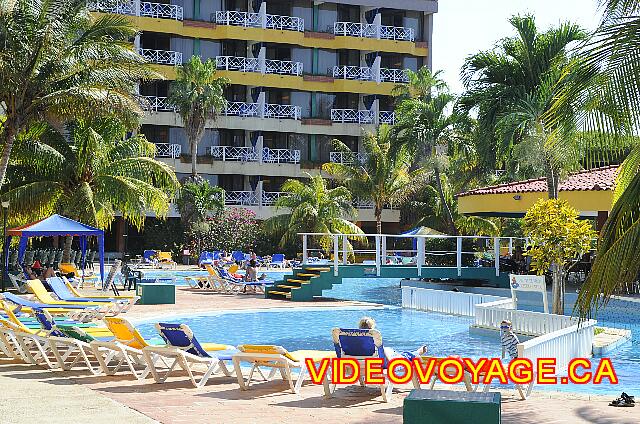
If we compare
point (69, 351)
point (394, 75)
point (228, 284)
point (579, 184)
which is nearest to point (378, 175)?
point (394, 75)

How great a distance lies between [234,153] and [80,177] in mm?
24722

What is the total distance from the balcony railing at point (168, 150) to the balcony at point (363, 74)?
10832mm

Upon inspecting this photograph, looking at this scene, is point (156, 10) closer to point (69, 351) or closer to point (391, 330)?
point (391, 330)

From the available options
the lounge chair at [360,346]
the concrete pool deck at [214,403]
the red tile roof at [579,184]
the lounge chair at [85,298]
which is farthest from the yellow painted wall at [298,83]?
the lounge chair at [360,346]

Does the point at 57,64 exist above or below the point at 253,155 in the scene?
below

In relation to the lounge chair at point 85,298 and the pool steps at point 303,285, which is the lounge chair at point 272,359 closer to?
the lounge chair at point 85,298

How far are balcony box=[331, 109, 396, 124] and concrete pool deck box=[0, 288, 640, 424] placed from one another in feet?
153

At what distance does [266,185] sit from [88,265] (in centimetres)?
1700

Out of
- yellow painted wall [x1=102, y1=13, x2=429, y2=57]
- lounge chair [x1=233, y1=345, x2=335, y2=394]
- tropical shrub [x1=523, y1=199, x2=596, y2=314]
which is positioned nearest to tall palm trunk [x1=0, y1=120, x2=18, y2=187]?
tropical shrub [x1=523, y1=199, x2=596, y2=314]

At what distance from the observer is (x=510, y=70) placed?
100 feet

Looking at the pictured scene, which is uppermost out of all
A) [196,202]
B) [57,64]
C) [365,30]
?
[365,30]

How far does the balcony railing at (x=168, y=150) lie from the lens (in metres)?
53.8

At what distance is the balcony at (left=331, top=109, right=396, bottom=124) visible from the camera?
58.1 metres

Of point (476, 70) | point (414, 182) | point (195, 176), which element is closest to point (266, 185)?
point (195, 176)
